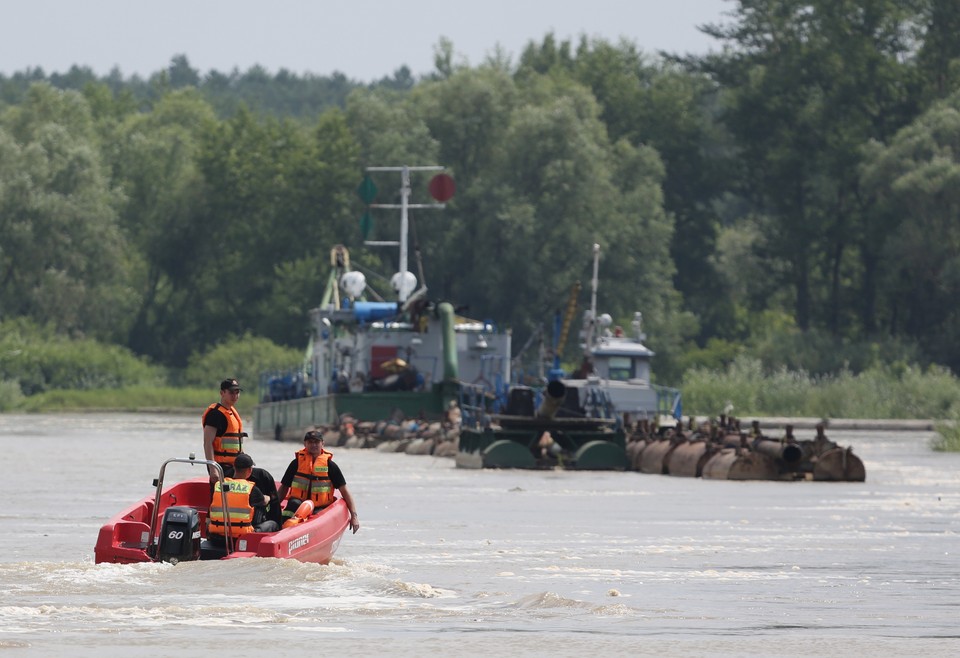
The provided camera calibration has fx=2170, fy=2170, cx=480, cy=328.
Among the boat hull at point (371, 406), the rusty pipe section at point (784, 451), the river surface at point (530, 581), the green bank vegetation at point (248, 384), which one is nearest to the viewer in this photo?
the river surface at point (530, 581)

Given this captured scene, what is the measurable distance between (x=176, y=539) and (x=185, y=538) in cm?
9

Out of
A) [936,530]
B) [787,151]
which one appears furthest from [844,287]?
[936,530]

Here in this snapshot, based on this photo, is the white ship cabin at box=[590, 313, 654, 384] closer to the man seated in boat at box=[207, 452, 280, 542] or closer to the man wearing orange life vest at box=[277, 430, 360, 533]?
the man wearing orange life vest at box=[277, 430, 360, 533]

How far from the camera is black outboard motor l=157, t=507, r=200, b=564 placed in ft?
68.8

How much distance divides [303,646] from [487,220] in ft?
285

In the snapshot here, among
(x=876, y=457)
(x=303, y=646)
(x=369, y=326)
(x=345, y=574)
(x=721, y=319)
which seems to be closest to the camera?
(x=303, y=646)

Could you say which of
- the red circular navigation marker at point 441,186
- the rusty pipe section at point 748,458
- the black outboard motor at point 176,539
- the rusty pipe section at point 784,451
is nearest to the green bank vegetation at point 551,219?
the red circular navigation marker at point 441,186

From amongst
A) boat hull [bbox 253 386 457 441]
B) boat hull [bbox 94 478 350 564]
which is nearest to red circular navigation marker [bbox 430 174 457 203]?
boat hull [bbox 253 386 457 441]

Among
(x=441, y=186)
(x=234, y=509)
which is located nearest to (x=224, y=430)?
(x=234, y=509)

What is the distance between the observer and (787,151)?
10344 centimetres

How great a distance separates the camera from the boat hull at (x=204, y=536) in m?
21.2

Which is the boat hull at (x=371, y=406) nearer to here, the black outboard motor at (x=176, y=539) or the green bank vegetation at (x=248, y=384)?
the green bank vegetation at (x=248, y=384)

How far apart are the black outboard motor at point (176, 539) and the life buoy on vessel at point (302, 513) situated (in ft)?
4.95

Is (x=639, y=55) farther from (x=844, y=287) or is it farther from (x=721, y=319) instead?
(x=844, y=287)
